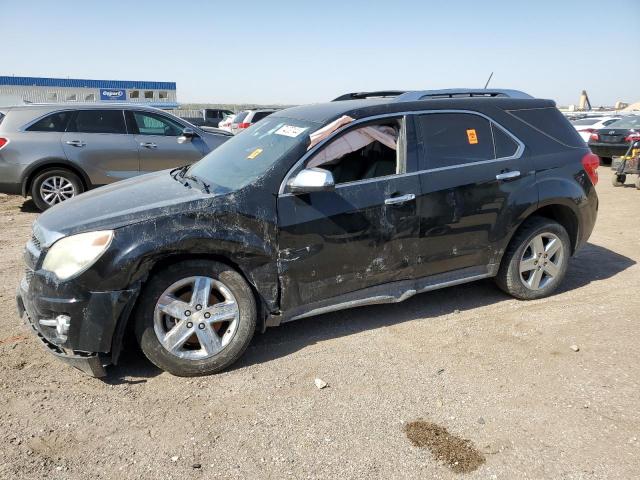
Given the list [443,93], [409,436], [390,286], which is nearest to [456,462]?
[409,436]

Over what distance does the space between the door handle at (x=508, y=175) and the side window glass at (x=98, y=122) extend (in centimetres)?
679

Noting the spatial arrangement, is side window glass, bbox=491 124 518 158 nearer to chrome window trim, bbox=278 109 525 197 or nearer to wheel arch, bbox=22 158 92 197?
chrome window trim, bbox=278 109 525 197

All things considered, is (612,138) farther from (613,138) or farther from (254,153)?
(254,153)

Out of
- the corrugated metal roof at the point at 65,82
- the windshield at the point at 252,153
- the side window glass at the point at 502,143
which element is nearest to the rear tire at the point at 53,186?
the windshield at the point at 252,153

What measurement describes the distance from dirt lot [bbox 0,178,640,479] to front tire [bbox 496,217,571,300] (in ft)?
0.73

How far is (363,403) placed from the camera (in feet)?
10.6

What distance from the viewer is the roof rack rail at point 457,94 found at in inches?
176

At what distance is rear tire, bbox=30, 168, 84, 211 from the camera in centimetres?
848

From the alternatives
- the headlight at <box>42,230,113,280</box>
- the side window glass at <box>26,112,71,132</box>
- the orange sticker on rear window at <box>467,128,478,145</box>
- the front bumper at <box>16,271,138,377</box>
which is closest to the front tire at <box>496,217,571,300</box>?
the orange sticker on rear window at <box>467,128,478,145</box>

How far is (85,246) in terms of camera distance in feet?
10.5

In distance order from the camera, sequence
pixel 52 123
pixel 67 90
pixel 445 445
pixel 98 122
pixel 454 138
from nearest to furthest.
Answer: pixel 445 445, pixel 454 138, pixel 52 123, pixel 98 122, pixel 67 90

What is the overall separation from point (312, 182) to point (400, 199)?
0.78 meters

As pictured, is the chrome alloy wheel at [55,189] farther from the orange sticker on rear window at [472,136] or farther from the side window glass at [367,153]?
the orange sticker on rear window at [472,136]

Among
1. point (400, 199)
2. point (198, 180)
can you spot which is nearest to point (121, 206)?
point (198, 180)
